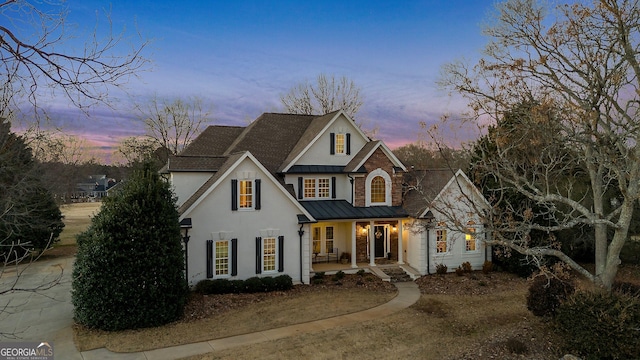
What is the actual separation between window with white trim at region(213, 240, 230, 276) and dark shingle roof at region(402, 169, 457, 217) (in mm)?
10290

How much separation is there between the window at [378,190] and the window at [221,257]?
29.0ft

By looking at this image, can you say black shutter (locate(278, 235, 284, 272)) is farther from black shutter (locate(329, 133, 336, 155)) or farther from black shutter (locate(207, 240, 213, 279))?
black shutter (locate(329, 133, 336, 155))

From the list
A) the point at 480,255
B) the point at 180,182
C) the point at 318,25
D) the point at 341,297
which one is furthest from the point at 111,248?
the point at 480,255

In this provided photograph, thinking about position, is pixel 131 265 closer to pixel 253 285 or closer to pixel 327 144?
pixel 253 285

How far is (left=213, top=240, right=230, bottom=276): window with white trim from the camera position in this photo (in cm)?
1764

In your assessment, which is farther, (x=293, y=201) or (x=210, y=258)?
(x=293, y=201)

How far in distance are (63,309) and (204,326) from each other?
645 cm

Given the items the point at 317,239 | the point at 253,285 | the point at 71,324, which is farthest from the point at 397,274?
the point at 71,324

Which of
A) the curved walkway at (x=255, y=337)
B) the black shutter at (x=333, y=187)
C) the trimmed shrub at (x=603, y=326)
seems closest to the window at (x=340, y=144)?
the black shutter at (x=333, y=187)

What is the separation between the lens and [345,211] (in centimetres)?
2123

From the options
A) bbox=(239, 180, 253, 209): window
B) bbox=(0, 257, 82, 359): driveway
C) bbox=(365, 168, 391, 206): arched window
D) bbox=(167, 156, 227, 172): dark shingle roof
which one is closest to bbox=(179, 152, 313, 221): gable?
bbox=(239, 180, 253, 209): window

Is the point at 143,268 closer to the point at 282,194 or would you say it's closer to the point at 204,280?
the point at 204,280

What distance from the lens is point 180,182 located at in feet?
65.3

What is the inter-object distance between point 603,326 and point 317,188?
15.2 metres
